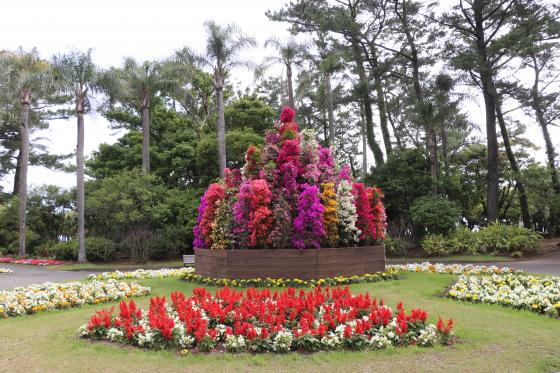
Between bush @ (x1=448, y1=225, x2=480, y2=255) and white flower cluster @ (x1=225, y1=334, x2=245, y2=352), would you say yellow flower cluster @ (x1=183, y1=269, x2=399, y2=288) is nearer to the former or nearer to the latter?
white flower cluster @ (x1=225, y1=334, x2=245, y2=352)

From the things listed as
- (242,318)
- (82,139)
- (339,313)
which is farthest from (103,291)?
(82,139)

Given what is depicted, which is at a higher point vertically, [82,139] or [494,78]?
[494,78]

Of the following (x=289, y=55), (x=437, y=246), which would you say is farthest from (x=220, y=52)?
(x=437, y=246)

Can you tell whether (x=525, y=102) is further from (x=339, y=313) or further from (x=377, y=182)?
(x=339, y=313)

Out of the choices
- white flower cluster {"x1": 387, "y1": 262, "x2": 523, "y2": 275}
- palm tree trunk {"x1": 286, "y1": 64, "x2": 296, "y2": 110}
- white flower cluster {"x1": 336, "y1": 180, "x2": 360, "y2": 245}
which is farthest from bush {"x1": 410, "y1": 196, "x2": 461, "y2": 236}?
white flower cluster {"x1": 336, "y1": 180, "x2": 360, "y2": 245}

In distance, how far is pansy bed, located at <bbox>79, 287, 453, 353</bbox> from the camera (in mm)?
4785

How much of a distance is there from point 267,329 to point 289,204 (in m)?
5.18

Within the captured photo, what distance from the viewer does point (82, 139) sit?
69.1 ft

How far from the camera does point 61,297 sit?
312 inches

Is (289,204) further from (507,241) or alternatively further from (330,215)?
(507,241)

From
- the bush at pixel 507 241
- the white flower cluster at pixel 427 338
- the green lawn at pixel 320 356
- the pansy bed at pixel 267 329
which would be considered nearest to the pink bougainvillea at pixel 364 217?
the green lawn at pixel 320 356

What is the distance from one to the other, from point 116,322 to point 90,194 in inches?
731

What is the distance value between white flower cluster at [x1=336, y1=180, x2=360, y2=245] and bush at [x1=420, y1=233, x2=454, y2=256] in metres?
8.95

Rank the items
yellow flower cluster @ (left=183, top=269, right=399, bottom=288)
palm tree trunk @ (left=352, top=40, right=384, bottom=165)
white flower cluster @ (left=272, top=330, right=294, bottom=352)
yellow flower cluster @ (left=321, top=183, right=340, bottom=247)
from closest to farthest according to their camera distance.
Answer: white flower cluster @ (left=272, top=330, right=294, bottom=352) → yellow flower cluster @ (left=183, top=269, right=399, bottom=288) → yellow flower cluster @ (left=321, top=183, right=340, bottom=247) → palm tree trunk @ (left=352, top=40, right=384, bottom=165)
